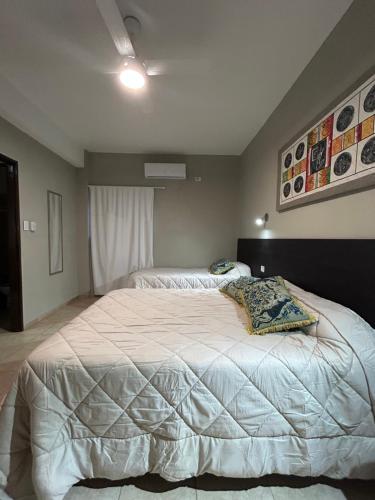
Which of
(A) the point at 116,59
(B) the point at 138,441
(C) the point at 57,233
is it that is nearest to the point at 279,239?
(B) the point at 138,441

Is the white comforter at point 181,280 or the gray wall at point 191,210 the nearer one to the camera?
the white comforter at point 181,280

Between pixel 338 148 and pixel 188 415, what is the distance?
5.68 feet

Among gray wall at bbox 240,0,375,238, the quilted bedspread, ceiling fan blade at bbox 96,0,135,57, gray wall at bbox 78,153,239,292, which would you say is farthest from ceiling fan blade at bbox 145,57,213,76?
the quilted bedspread

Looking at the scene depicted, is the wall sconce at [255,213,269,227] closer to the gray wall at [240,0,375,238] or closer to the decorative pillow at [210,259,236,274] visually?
the gray wall at [240,0,375,238]

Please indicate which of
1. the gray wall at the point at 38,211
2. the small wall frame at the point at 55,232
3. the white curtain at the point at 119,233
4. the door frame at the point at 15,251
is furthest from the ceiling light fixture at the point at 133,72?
the white curtain at the point at 119,233

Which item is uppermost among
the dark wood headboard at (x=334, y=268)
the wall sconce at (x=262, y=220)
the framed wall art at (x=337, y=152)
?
the framed wall art at (x=337, y=152)

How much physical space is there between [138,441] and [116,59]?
255cm

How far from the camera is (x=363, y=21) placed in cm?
128

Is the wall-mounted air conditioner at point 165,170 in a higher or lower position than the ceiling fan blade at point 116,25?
lower

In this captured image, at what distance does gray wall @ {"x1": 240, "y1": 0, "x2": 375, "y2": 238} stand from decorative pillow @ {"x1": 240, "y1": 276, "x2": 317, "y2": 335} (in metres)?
0.53

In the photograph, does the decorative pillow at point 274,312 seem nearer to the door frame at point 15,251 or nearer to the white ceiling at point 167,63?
the white ceiling at point 167,63

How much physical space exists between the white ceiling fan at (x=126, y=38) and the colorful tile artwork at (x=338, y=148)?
1424 mm

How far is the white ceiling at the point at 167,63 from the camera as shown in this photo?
1462 millimetres

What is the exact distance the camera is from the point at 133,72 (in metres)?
1.80
